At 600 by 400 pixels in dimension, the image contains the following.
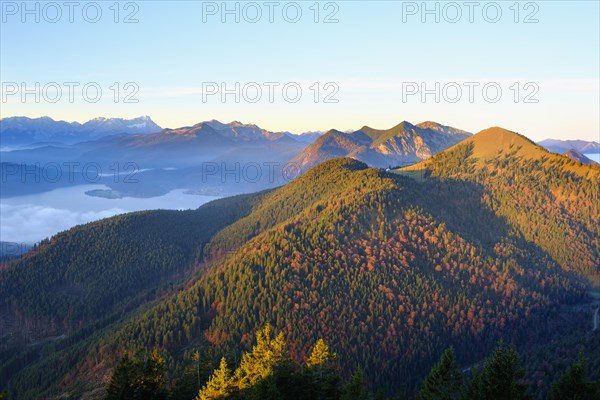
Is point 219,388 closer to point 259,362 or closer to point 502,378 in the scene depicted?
point 259,362

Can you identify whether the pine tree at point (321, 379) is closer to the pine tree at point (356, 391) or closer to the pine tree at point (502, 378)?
the pine tree at point (356, 391)

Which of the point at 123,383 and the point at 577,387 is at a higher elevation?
the point at 577,387

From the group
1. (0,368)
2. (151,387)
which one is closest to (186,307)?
(0,368)

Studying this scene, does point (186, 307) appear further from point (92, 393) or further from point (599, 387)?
point (599, 387)

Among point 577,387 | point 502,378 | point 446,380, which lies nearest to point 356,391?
point 446,380

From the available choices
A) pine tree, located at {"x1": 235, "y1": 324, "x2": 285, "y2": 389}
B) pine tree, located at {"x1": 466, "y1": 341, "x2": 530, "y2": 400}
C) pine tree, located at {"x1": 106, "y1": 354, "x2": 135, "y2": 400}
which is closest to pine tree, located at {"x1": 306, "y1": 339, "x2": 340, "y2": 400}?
pine tree, located at {"x1": 235, "y1": 324, "x2": 285, "y2": 389}

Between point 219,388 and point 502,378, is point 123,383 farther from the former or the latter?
point 502,378

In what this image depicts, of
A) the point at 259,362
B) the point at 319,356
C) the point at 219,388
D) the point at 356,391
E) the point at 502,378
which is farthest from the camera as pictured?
the point at 319,356

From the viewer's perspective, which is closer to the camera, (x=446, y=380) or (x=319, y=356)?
(x=446, y=380)

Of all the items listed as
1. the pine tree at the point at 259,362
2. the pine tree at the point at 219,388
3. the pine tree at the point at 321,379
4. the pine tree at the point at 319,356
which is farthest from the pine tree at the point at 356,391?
the pine tree at the point at 219,388

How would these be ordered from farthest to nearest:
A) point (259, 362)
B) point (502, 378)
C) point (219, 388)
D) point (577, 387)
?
point (259, 362) → point (219, 388) → point (577, 387) → point (502, 378)

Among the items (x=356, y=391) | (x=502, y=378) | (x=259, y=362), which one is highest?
(x=502, y=378)
